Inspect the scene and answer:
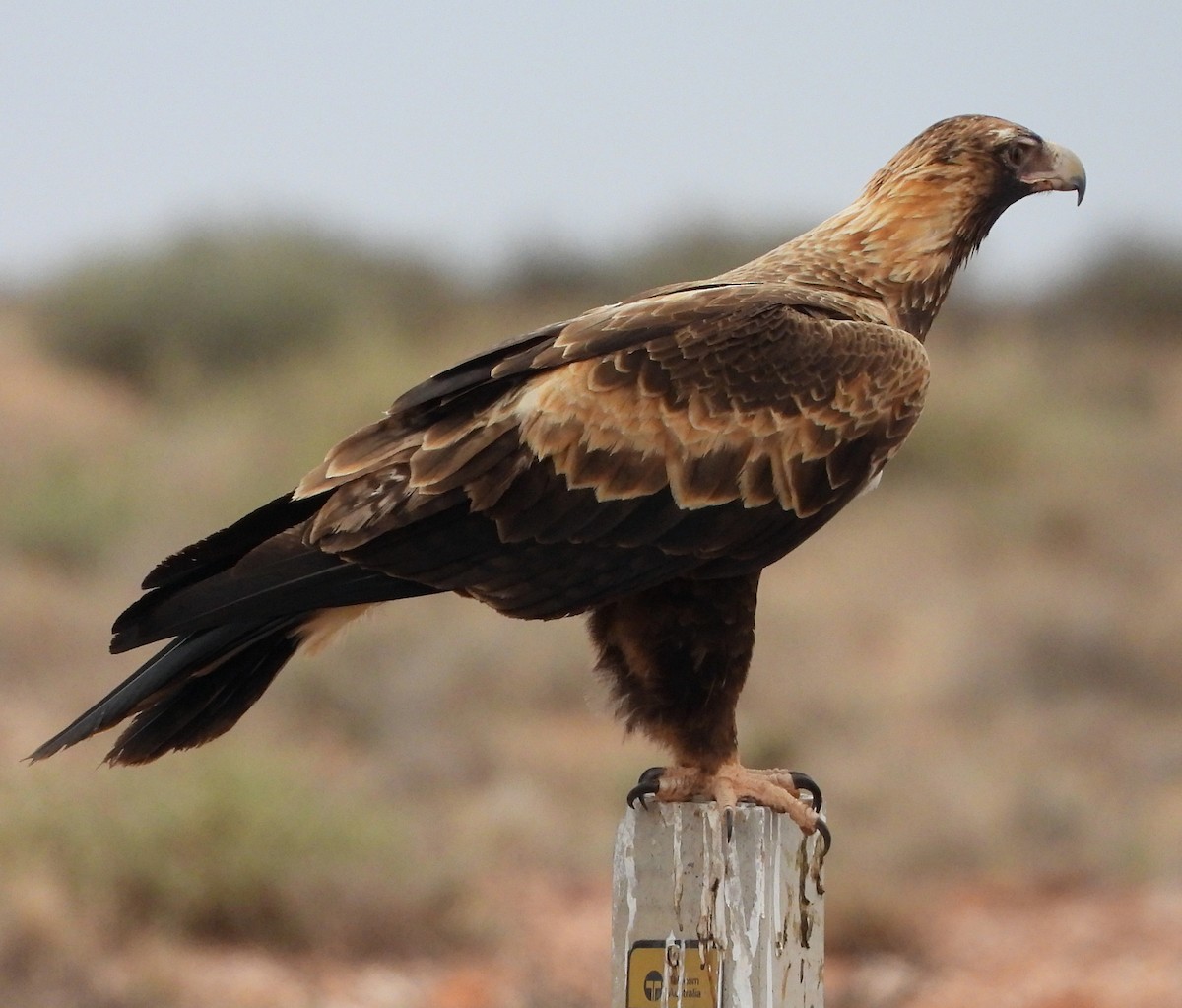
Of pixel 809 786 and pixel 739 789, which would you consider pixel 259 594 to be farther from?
pixel 809 786

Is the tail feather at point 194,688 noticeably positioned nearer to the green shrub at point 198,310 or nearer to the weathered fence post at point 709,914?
the weathered fence post at point 709,914

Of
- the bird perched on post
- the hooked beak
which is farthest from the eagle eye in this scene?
the bird perched on post

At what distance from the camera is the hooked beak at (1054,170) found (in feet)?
13.9

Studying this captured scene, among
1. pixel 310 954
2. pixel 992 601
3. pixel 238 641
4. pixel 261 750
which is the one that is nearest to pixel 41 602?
pixel 261 750

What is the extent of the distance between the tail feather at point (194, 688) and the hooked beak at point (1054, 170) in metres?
2.13

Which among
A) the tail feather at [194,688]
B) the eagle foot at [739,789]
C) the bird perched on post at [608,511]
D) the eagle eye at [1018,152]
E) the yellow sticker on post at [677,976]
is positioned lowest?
the yellow sticker on post at [677,976]

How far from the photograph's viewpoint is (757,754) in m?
8.88

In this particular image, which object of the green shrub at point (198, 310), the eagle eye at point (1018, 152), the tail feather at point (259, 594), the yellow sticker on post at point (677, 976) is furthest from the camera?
the green shrub at point (198, 310)

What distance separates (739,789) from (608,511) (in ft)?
2.09

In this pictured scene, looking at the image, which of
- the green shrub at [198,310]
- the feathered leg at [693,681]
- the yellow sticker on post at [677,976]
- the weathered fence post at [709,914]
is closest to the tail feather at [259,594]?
the feathered leg at [693,681]

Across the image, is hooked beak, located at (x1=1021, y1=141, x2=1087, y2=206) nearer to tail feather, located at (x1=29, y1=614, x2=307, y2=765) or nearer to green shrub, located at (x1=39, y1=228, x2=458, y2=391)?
tail feather, located at (x1=29, y1=614, x2=307, y2=765)

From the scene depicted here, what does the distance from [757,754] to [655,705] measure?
541 cm

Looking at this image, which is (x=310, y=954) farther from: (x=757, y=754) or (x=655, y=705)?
(x=655, y=705)

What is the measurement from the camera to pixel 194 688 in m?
3.54
